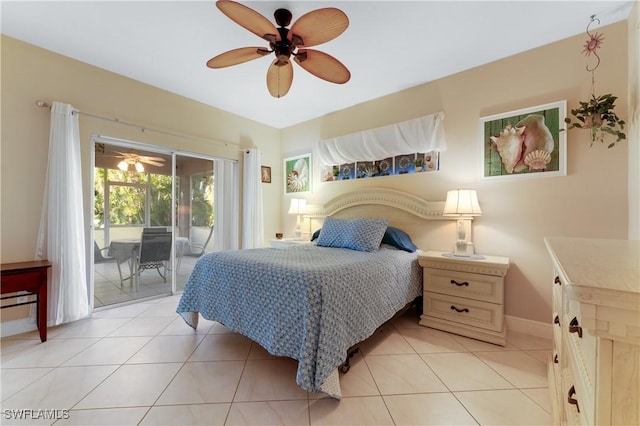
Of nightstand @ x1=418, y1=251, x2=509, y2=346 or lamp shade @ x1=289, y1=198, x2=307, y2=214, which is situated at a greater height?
lamp shade @ x1=289, y1=198, x2=307, y2=214

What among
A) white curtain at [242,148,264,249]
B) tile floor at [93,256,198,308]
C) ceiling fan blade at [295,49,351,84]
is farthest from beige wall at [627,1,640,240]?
tile floor at [93,256,198,308]

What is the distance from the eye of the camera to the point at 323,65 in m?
1.95

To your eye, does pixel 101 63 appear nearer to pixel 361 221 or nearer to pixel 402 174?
pixel 361 221

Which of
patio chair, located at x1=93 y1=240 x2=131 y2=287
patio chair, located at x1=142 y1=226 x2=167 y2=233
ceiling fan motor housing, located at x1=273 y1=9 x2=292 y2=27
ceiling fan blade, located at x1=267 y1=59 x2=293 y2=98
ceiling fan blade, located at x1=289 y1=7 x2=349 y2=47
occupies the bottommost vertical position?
patio chair, located at x1=93 y1=240 x2=131 y2=287

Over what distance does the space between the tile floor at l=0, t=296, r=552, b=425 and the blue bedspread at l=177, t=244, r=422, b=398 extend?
0.24 m

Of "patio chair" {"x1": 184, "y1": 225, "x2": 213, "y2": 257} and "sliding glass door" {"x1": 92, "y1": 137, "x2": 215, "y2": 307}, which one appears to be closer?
"sliding glass door" {"x1": 92, "y1": 137, "x2": 215, "y2": 307}

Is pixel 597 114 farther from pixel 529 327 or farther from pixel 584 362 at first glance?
pixel 584 362

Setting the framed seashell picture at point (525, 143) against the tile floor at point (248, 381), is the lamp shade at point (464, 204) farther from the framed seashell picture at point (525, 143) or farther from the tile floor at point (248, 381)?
the tile floor at point (248, 381)

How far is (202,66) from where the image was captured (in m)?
2.70

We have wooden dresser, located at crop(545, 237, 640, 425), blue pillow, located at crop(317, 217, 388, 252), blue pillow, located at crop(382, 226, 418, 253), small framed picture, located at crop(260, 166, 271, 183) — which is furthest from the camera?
small framed picture, located at crop(260, 166, 271, 183)

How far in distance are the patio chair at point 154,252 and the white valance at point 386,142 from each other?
8.19 feet

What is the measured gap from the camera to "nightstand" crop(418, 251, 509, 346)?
7.06 feet

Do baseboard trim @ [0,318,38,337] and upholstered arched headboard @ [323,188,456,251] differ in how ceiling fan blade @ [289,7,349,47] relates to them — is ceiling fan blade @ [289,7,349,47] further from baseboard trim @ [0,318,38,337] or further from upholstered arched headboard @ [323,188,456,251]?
baseboard trim @ [0,318,38,337]

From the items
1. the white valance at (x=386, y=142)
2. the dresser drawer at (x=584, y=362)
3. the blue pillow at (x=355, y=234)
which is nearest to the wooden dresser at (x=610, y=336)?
the dresser drawer at (x=584, y=362)
